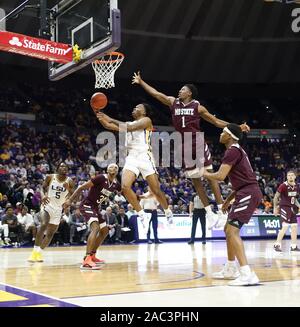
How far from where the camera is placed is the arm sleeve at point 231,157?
20.6ft

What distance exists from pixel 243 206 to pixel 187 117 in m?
2.10

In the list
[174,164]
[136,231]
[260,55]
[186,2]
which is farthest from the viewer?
[260,55]

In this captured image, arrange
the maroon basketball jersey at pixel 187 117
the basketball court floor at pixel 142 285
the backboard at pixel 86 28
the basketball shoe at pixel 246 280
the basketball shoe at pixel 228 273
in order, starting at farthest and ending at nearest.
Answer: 1. the backboard at pixel 86 28
2. the maroon basketball jersey at pixel 187 117
3. the basketball shoe at pixel 228 273
4. the basketball shoe at pixel 246 280
5. the basketball court floor at pixel 142 285

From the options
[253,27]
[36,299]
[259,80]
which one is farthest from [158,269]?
[259,80]

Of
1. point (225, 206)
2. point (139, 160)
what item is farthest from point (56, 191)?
point (225, 206)

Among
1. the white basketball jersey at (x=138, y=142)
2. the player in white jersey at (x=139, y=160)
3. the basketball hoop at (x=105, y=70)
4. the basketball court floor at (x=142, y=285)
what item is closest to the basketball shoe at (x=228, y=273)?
the basketball court floor at (x=142, y=285)

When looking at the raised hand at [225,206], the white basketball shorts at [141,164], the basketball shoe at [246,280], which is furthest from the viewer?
the white basketball shorts at [141,164]

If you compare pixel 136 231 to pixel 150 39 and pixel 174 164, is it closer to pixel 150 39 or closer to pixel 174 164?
pixel 174 164

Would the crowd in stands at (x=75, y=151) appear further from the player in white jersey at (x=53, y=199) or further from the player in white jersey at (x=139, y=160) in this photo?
the player in white jersey at (x=139, y=160)

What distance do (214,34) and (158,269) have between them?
1927cm

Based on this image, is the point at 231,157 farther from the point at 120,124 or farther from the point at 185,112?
the point at 120,124

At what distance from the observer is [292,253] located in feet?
38.2

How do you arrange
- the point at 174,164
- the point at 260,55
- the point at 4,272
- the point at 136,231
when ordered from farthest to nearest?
1. the point at 260,55
2. the point at 174,164
3. the point at 136,231
4. the point at 4,272

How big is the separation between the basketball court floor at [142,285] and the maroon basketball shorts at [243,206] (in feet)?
2.64
